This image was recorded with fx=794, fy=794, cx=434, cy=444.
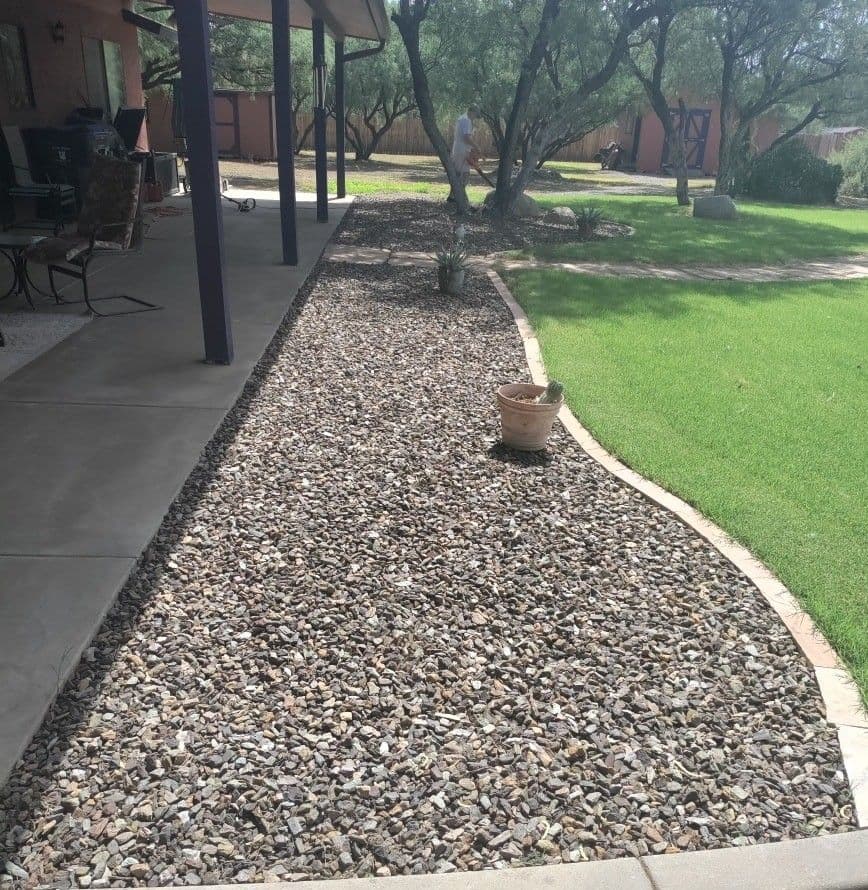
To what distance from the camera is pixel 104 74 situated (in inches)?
520

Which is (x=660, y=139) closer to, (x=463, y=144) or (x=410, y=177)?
(x=410, y=177)

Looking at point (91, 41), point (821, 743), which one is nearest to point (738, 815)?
point (821, 743)

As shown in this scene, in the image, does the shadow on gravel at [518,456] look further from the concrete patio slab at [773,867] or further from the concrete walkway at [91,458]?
the concrete patio slab at [773,867]

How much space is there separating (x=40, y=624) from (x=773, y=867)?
2.39 metres

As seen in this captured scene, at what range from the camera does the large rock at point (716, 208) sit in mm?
16344

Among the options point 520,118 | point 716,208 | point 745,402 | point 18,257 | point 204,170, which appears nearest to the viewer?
point 204,170

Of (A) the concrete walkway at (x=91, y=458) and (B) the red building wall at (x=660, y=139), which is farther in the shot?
(B) the red building wall at (x=660, y=139)

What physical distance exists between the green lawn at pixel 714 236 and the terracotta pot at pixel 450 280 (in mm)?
2914

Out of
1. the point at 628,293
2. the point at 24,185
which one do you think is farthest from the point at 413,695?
the point at 24,185

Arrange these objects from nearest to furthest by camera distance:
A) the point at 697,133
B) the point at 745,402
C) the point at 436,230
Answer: the point at 745,402
the point at 436,230
the point at 697,133

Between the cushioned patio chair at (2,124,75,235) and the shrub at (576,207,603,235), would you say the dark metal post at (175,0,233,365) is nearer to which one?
the cushioned patio chair at (2,124,75,235)

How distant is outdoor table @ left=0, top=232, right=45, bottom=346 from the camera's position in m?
5.88

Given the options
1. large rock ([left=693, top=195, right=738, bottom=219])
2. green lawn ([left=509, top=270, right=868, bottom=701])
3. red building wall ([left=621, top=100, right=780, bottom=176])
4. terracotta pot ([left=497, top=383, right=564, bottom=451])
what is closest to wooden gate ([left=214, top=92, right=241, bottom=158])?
red building wall ([left=621, top=100, right=780, bottom=176])

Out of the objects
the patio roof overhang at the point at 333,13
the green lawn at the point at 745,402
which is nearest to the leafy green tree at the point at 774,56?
the patio roof overhang at the point at 333,13
